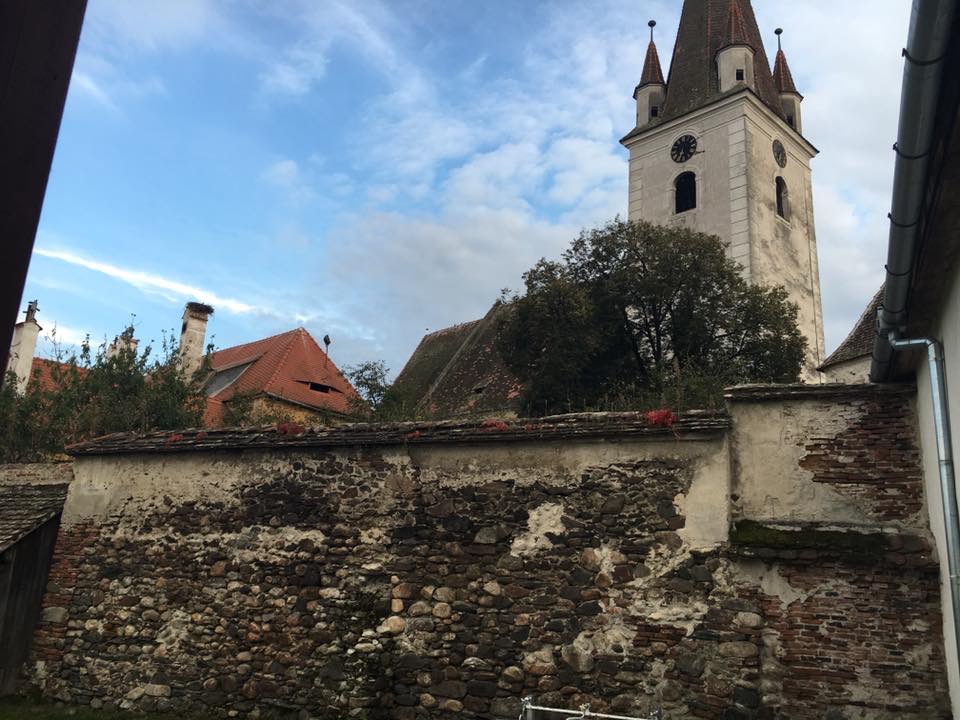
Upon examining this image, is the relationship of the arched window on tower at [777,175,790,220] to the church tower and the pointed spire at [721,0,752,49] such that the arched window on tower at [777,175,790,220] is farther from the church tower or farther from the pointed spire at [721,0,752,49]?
the pointed spire at [721,0,752,49]

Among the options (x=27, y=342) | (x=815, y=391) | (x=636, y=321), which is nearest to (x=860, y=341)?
(x=636, y=321)

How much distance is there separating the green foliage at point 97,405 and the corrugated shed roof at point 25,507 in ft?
20.6

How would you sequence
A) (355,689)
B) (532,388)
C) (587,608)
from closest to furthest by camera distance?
(587,608) → (355,689) → (532,388)

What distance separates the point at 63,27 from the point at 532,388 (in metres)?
18.2

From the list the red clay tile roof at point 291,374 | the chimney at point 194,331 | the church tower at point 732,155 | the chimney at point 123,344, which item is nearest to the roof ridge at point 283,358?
the red clay tile roof at point 291,374

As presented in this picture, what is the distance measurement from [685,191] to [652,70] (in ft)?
23.4

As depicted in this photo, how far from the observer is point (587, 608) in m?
7.91

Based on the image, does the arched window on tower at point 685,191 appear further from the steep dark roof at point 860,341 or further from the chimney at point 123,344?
the chimney at point 123,344

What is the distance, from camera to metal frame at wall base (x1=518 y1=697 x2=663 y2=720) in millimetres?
6973

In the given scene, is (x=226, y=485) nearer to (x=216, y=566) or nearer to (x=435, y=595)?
(x=216, y=566)

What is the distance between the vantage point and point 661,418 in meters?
8.08

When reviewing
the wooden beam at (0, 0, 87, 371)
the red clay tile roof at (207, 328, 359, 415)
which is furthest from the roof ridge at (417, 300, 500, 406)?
the wooden beam at (0, 0, 87, 371)

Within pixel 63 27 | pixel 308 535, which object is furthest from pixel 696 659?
pixel 63 27

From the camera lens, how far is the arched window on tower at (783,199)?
29.2 metres
